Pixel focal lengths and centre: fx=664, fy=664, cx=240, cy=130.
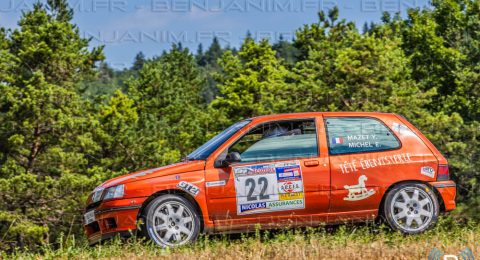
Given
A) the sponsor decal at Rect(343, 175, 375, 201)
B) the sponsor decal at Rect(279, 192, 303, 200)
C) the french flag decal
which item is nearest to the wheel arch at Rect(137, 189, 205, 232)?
the sponsor decal at Rect(279, 192, 303, 200)

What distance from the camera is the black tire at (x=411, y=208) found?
28.4ft

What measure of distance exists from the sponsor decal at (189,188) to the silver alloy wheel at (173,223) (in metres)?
0.20

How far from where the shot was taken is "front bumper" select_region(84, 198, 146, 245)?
8141mm

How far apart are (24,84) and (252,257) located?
97.5ft

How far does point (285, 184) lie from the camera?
849 cm

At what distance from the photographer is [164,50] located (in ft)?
266

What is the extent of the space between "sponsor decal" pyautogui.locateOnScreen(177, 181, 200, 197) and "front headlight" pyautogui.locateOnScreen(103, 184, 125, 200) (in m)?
0.71

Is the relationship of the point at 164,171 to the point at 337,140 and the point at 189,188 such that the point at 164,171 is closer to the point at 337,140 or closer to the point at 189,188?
the point at 189,188

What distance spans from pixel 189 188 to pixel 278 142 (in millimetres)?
1329

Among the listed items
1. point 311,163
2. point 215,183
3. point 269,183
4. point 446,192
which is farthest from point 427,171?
point 215,183

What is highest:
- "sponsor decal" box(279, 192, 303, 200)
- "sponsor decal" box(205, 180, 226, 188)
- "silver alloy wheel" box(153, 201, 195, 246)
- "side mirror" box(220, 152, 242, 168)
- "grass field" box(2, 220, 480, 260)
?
"side mirror" box(220, 152, 242, 168)

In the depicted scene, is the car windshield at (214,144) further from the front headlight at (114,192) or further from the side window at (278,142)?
the front headlight at (114,192)

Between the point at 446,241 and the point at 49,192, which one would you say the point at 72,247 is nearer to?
the point at 446,241

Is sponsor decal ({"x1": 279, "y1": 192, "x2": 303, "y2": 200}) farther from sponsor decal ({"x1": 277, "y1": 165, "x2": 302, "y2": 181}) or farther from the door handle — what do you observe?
the door handle
